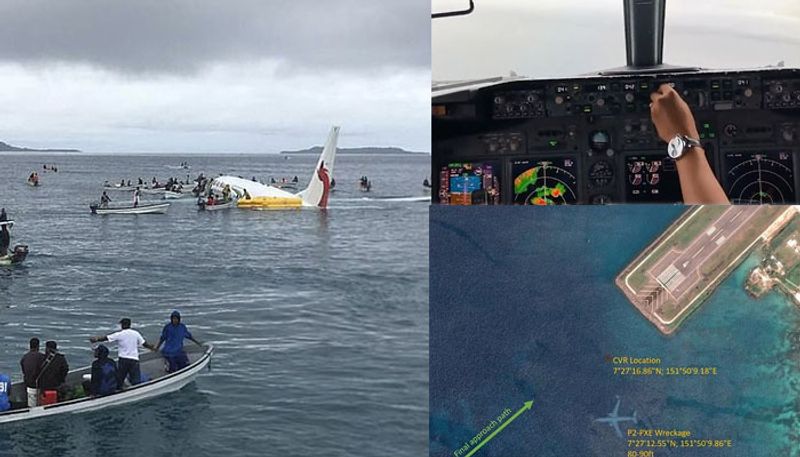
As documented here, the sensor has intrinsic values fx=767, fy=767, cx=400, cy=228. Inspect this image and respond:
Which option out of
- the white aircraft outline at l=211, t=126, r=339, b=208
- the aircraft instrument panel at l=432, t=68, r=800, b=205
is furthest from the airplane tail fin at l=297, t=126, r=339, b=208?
the aircraft instrument panel at l=432, t=68, r=800, b=205

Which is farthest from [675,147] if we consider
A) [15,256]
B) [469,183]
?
[15,256]

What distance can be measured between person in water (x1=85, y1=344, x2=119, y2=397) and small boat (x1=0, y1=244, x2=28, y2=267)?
1.82m

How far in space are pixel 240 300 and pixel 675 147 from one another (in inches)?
186

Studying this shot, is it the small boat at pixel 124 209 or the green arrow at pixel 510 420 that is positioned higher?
the small boat at pixel 124 209

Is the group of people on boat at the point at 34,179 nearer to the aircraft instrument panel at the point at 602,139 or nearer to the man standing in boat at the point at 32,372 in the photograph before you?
the man standing in boat at the point at 32,372

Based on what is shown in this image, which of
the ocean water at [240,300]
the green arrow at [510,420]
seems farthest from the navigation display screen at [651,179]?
the ocean water at [240,300]

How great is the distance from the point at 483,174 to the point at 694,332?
62 centimetres

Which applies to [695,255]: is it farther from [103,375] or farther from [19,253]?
[19,253]

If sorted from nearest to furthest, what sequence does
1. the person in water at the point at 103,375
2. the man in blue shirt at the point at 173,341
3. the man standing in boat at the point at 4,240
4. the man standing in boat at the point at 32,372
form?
1. the man standing in boat at the point at 32,372
2. the person in water at the point at 103,375
3. the man in blue shirt at the point at 173,341
4. the man standing in boat at the point at 4,240

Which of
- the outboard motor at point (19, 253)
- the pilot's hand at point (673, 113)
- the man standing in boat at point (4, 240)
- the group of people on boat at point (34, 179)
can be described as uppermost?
the pilot's hand at point (673, 113)

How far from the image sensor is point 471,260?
1.82 metres

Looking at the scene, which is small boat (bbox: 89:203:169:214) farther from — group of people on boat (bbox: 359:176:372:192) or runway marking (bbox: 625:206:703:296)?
runway marking (bbox: 625:206:703:296)

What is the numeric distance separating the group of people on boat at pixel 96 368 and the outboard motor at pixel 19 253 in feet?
5.55

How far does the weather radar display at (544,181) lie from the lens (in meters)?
1.88
